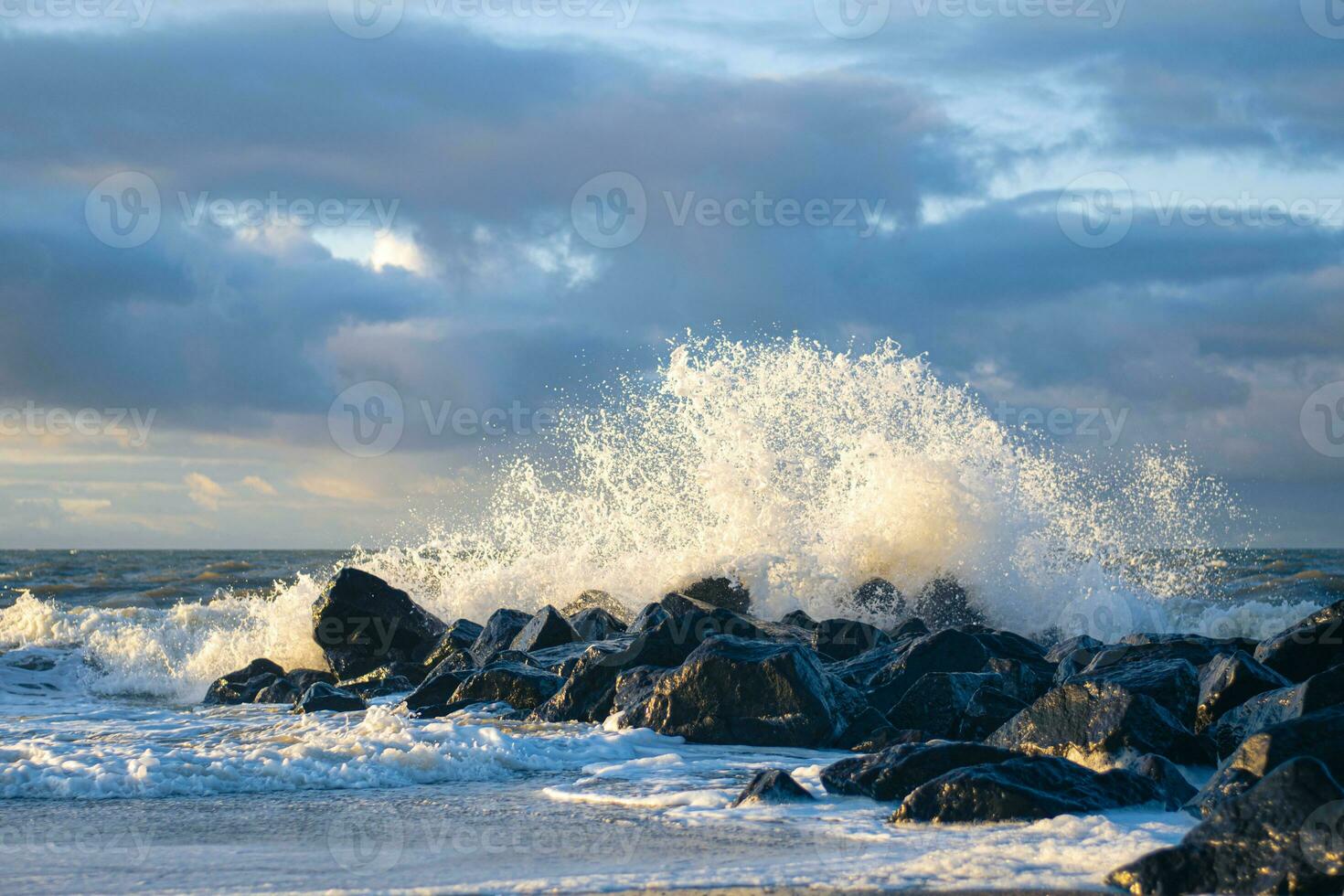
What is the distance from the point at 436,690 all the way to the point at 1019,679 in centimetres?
408

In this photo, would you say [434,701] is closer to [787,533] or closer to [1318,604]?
[787,533]

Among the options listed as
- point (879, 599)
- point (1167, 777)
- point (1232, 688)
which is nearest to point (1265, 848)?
point (1167, 777)

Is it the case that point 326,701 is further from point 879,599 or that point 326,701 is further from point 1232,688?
point 879,599

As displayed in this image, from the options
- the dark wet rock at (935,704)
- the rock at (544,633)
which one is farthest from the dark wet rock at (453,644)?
the dark wet rock at (935,704)

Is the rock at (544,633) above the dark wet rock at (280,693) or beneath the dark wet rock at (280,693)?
above

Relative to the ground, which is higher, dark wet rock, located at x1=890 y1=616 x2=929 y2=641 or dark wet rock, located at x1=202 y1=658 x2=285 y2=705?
dark wet rock, located at x1=890 y1=616 x2=929 y2=641

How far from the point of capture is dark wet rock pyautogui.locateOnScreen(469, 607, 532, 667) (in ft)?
35.0

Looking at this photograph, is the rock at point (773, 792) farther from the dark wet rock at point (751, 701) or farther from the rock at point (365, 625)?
the rock at point (365, 625)

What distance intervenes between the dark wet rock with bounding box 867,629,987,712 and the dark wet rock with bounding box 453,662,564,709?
7.33 feet

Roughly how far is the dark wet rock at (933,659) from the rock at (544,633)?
316 cm

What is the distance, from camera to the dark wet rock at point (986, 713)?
7.00 metres

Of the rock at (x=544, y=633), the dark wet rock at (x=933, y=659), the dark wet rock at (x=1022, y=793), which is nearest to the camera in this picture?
the dark wet rock at (x=1022, y=793)

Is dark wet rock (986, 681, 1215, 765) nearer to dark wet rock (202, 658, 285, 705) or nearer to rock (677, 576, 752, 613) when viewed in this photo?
dark wet rock (202, 658, 285, 705)

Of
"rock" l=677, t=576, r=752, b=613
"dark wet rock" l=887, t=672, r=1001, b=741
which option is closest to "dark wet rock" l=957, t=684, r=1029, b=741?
"dark wet rock" l=887, t=672, r=1001, b=741
